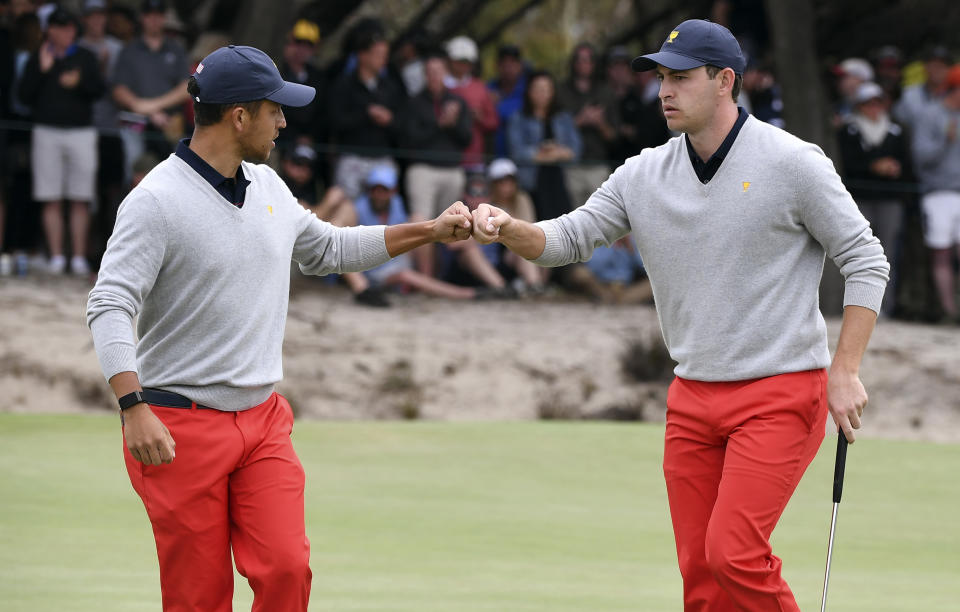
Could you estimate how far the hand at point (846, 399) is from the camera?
453cm

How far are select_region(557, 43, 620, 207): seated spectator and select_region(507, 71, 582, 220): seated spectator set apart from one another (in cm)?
12

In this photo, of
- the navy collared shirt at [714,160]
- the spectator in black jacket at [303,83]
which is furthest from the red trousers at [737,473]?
the spectator in black jacket at [303,83]

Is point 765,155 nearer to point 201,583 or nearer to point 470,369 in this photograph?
point 201,583

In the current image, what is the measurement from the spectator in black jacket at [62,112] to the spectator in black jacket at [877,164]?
250 inches

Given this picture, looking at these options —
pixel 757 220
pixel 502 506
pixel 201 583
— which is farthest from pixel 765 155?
pixel 502 506

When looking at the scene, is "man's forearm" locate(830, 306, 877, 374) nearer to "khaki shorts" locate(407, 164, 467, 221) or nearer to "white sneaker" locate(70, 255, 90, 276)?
"khaki shorts" locate(407, 164, 467, 221)

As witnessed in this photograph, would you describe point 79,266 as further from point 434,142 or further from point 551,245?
point 551,245

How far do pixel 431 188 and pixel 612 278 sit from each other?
1935 millimetres

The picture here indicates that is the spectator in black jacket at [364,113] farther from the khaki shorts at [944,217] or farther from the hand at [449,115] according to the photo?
the khaki shorts at [944,217]

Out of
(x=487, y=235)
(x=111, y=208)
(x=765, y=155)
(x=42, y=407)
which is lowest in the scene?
(x=42, y=407)

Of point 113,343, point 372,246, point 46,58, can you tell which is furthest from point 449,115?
point 113,343

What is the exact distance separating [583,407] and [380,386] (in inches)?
63.8

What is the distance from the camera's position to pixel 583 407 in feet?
38.2

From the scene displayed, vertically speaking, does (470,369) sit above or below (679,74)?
below
